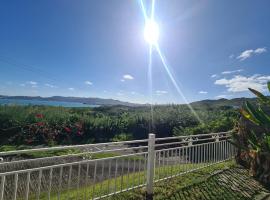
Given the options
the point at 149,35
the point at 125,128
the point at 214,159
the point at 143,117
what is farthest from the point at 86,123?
the point at 214,159

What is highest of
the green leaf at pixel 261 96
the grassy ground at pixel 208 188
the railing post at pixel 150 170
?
the green leaf at pixel 261 96

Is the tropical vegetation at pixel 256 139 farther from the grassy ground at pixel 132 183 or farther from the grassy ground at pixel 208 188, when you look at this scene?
the grassy ground at pixel 132 183

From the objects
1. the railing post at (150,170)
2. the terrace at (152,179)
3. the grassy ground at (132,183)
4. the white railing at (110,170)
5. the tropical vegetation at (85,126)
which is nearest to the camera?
the white railing at (110,170)

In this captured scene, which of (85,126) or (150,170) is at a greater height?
(85,126)

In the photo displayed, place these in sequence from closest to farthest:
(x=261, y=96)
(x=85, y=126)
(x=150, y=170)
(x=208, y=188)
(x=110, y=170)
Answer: (x=261, y=96), (x=110, y=170), (x=150, y=170), (x=208, y=188), (x=85, y=126)

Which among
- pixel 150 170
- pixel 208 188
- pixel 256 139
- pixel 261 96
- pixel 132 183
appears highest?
pixel 261 96

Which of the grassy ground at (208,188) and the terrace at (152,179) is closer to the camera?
the terrace at (152,179)

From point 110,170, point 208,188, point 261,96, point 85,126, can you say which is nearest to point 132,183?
point 110,170

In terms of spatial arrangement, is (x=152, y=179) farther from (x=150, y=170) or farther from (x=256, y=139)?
(x=256, y=139)

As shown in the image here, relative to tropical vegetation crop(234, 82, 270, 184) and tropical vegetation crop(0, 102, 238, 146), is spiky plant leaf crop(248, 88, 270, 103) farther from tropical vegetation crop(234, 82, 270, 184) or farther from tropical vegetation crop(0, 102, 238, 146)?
tropical vegetation crop(0, 102, 238, 146)

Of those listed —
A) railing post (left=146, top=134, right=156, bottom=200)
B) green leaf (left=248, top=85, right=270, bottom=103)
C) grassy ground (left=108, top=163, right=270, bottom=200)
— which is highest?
green leaf (left=248, top=85, right=270, bottom=103)

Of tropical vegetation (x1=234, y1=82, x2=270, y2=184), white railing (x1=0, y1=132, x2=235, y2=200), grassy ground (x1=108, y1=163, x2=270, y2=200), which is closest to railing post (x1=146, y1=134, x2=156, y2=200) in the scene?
white railing (x1=0, y1=132, x2=235, y2=200)

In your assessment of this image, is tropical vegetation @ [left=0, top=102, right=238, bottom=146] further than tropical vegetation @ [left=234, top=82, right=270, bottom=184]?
Yes

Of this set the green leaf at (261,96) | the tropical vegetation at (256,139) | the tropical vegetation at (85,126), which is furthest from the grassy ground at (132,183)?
the tropical vegetation at (85,126)
